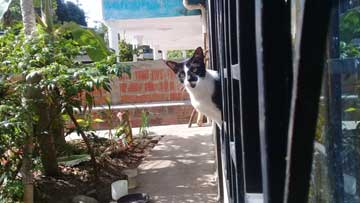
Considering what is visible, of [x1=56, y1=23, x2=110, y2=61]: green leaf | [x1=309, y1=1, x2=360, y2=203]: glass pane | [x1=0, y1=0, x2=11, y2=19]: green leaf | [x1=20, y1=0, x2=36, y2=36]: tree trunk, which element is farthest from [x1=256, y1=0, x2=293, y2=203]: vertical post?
[x1=56, y1=23, x2=110, y2=61]: green leaf

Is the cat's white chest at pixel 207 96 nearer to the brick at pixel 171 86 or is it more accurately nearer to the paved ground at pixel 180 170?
the paved ground at pixel 180 170

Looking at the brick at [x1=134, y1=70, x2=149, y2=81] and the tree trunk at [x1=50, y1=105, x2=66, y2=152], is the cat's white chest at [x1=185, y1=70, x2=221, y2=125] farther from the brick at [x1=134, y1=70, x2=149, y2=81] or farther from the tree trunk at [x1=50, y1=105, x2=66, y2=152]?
the brick at [x1=134, y1=70, x2=149, y2=81]

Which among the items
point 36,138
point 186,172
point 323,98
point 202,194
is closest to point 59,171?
point 36,138

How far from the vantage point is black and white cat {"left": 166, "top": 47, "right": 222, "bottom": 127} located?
2.30 metres

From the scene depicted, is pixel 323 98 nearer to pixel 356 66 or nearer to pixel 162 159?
pixel 356 66

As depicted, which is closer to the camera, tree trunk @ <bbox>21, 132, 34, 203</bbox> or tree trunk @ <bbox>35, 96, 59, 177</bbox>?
tree trunk @ <bbox>21, 132, 34, 203</bbox>

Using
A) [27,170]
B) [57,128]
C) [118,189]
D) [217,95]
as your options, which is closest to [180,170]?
[118,189]

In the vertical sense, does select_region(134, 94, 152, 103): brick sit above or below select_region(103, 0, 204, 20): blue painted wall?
below

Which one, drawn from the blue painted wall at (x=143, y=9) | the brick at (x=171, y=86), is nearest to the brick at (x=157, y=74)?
the brick at (x=171, y=86)

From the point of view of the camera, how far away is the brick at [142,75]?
884 cm

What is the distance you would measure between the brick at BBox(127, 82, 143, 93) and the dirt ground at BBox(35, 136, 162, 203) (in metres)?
3.49

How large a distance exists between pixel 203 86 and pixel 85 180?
8.94 ft

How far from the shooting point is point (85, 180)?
179 inches

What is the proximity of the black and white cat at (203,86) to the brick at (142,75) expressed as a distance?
6338 millimetres
